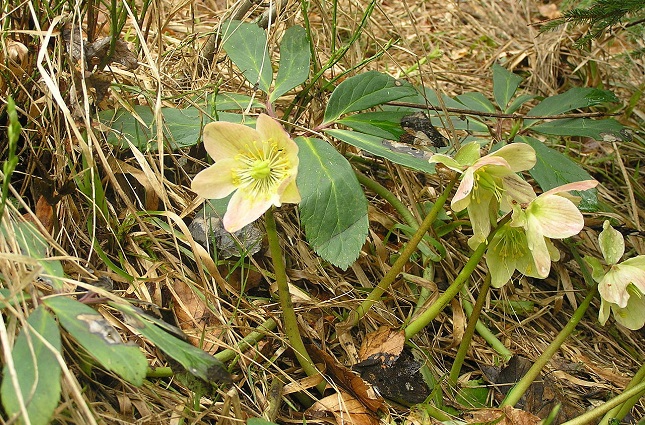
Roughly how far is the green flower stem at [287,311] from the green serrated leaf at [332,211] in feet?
0.24

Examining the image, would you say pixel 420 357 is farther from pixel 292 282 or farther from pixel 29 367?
pixel 29 367

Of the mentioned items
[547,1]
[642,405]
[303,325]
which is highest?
[547,1]

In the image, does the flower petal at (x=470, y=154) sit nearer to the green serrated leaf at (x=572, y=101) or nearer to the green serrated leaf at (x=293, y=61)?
the green serrated leaf at (x=293, y=61)

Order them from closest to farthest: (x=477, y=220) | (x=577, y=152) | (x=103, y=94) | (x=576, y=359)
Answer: (x=477, y=220)
(x=103, y=94)
(x=576, y=359)
(x=577, y=152)

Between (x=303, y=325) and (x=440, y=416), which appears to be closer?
(x=440, y=416)

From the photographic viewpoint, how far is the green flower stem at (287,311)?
1.13 metres

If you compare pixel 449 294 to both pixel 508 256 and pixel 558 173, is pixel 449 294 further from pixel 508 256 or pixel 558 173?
pixel 558 173

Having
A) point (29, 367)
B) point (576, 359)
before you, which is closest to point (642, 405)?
point (576, 359)

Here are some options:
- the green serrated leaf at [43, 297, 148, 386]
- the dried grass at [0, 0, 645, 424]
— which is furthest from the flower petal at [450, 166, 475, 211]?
the green serrated leaf at [43, 297, 148, 386]

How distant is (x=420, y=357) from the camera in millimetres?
1359

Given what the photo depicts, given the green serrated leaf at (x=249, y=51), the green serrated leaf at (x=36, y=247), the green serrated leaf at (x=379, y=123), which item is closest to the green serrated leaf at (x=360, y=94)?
the green serrated leaf at (x=379, y=123)

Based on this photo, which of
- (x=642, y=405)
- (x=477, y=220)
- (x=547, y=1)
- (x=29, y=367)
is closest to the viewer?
(x=29, y=367)

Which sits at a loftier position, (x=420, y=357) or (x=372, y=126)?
(x=372, y=126)

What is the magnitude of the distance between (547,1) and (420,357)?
7.01ft
